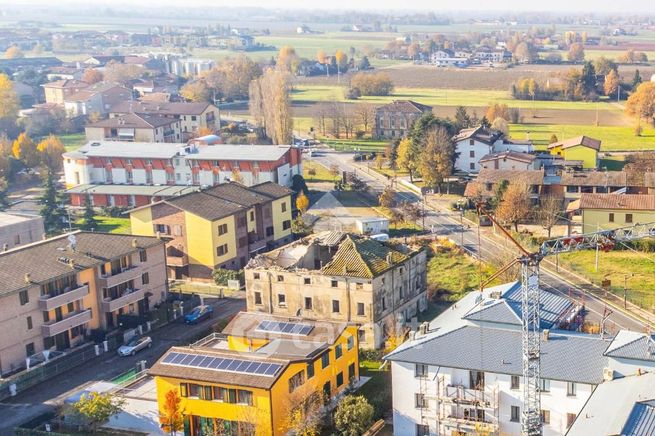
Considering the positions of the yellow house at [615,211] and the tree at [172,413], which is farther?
the yellow house at [615,211]

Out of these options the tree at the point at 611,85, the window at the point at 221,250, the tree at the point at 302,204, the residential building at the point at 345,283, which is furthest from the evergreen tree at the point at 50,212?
the tree at the point at 611,85

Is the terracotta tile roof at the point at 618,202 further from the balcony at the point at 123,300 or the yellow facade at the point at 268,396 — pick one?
A: the balcony at the point at 123,300

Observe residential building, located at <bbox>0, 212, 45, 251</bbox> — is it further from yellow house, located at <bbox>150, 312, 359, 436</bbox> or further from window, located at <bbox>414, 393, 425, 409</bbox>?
window, located at <bbox>414, 393, 425, 409</bbox>

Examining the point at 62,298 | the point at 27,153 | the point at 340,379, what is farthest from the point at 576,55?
the point at 340,379

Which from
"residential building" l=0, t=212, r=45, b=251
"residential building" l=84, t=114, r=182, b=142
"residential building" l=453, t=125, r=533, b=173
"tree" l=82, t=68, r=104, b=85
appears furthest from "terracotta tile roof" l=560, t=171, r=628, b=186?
"tree" l=82, t=68, r=104, b=85

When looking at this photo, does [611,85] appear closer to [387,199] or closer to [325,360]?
[387,199]

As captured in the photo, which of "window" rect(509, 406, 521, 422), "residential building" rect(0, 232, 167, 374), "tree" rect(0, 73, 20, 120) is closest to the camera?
"window" rect(509, 406, 521, 422)

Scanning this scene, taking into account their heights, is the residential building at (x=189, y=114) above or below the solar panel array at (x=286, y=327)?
above
